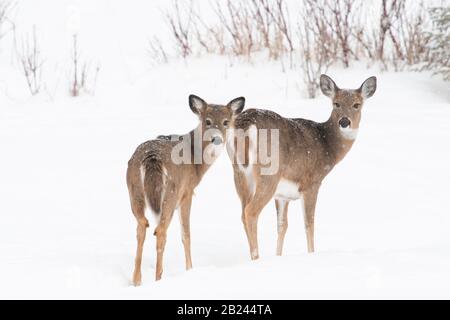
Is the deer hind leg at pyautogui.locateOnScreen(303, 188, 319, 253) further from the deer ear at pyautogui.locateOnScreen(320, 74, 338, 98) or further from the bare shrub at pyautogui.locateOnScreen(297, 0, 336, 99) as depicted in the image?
the bare shrub at pyautogui.locateOnScreen(297, 0, 336, 99)

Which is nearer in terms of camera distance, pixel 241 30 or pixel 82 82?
pixel 82 82

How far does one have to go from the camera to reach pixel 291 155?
292 inches

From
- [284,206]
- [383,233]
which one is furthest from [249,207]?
[383,233]

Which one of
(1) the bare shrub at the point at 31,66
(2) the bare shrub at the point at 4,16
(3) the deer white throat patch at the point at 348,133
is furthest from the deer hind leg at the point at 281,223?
(2) the bare shrub at the point at 4,16

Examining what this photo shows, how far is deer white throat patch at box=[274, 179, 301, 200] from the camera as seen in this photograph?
7422 mm

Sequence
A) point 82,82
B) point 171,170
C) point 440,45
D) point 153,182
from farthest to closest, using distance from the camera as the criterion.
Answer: point 82,82 → point 440,45 → point 171,170 → point 153,182

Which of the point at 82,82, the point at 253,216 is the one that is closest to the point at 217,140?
the point at 253,216

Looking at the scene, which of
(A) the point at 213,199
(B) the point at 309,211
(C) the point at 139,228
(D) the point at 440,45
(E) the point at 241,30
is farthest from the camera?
(E) the point at 241,30

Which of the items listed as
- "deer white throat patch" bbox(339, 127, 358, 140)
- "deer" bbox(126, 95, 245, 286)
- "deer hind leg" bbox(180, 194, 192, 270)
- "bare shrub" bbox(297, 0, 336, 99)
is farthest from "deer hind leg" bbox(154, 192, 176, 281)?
"bare shrub" bbox(297, 0, 336, 99)

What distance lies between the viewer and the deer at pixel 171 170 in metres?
6.32

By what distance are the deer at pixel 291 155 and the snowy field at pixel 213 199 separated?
616 mm

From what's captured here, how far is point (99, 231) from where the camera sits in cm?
886

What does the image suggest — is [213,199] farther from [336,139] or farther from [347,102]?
[347,102]

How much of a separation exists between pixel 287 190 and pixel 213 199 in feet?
9.44
